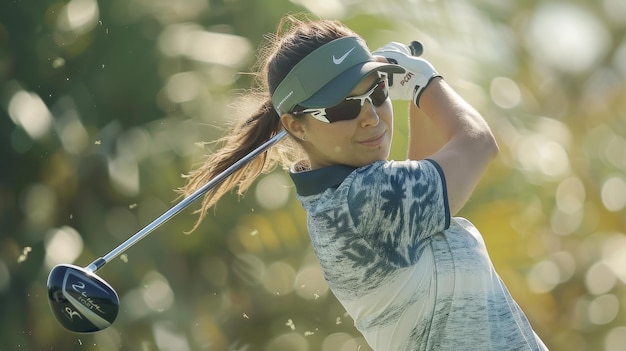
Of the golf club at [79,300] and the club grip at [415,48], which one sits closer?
the golf club at [79,300]

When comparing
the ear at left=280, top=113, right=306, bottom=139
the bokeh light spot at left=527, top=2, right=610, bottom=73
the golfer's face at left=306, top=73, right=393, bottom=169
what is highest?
the golfer's face at left=306, top=73, right=393, bottom=169

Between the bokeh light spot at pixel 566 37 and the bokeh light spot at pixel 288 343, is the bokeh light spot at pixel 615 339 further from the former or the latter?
the bokeh light spot at pixel 288 343

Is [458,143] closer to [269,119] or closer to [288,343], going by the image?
[269,119]

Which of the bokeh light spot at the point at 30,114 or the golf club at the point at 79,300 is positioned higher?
the golf club at the point at 79,300

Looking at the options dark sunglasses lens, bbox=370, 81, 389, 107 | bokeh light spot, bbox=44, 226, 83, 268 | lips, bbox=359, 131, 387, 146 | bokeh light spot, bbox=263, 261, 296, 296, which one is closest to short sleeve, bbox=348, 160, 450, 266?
lips, bbox=359, 131, 387, 146

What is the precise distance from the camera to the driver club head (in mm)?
2811

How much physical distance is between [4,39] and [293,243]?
184 cm

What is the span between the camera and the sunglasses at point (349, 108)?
2.68 meters

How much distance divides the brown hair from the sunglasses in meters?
0.18

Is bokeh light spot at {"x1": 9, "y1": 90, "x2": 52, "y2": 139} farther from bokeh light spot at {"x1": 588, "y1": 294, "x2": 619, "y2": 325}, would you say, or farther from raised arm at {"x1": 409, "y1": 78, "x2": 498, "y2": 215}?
raised arm at {"x1": 409, "y1": 78, "x2": 498, "y2": 215}

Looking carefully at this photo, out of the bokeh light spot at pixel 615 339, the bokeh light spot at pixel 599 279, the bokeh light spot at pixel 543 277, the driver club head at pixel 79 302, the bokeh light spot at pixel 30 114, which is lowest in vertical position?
the bokeh light spot at pixel 615 339

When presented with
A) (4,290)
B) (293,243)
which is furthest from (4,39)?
(293,243)

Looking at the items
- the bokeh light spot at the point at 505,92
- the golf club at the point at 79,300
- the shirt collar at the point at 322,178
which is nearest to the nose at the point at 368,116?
the shirt collar at the point at 322,178

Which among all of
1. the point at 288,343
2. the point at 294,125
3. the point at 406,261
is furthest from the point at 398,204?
the point at 288,343
